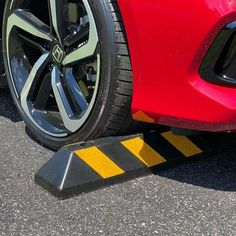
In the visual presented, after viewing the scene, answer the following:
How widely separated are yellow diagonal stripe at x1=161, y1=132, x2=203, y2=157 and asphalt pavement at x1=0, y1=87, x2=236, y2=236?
48 millimetres

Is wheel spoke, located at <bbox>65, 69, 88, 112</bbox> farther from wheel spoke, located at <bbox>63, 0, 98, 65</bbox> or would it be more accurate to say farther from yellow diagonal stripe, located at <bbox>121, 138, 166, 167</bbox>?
yellow diagonal stripe, located at <bbox>121, 138, 166, 167</bbox>

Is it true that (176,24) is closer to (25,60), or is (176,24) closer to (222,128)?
(222,128)

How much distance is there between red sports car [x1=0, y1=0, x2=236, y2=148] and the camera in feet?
7.18

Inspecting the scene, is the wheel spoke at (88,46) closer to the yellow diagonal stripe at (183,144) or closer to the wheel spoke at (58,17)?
the wheel spoke at (58,17)

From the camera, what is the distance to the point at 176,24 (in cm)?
220

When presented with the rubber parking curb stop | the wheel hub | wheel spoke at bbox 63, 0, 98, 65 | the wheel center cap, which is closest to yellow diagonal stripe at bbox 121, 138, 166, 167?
the rubber parking curb stop

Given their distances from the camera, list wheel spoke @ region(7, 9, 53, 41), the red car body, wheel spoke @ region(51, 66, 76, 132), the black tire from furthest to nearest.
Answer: wheel spoke @ region(7, 9, 53, 41)
wheel spoke @ region(51, 66, 76, 132)
the black tire
the red car body

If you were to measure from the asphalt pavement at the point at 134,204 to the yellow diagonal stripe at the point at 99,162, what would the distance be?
69mm

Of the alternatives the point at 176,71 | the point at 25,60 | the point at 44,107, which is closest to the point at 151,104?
the point at 176,71

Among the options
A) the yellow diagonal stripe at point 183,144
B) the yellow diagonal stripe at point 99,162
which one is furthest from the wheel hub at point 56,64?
the yellow diagonal stripe at point 183,144

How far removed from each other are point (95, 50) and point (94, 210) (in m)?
0.73

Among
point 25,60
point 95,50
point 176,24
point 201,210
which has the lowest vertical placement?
point 201,210

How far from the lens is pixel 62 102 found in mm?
2873

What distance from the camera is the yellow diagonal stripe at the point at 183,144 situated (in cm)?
281
